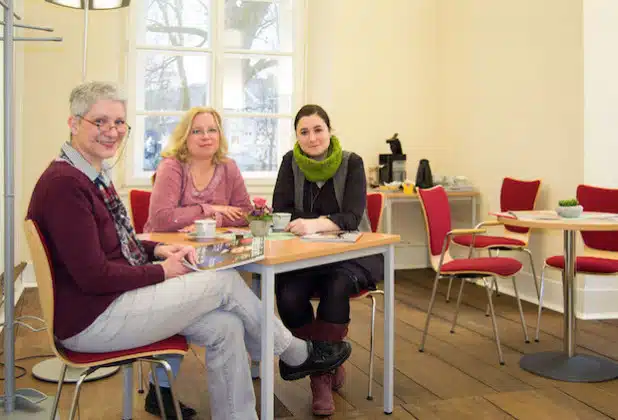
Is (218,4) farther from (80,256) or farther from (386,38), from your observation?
(80,256)

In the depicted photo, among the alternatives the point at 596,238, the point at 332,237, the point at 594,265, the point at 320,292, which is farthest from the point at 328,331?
the point at 596,238

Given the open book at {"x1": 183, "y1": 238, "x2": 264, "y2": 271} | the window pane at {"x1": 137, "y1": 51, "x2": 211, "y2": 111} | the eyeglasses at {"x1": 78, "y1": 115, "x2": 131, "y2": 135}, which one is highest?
the window pane at {"x1": 137, "y1": 51, "x2": 211, "y2": 111}

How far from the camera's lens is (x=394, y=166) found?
571 cm

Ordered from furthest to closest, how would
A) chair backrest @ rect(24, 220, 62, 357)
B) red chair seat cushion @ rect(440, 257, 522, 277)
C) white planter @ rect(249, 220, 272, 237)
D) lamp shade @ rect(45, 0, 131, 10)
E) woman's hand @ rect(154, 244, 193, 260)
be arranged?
lamp shade @ rect(45, 0, 131, 10) < red chair seat cushion @ rect(440, 257, 522, 277) < white planter @ rect(249, 220, 272, 237) < woman's hand @ rect(154, 244, 193, 260) < chair backrest @ rect(24, 220, 62, 357)

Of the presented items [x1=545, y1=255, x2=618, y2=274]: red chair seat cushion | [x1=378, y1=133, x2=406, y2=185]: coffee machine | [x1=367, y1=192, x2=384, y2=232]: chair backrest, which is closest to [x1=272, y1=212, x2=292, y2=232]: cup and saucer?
[x1=367, y1=192, x2=384, y2=232]: chair backrest

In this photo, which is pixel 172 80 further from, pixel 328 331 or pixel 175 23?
pixel 328 331

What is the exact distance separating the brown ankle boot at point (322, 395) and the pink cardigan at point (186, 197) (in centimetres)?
74

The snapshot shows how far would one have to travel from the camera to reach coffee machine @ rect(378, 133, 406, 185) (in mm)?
5711

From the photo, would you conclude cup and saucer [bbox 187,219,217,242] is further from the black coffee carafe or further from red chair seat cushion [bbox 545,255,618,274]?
the black coffee carafe

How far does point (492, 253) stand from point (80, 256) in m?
4.03

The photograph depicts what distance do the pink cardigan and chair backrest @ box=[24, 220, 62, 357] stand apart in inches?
42.4

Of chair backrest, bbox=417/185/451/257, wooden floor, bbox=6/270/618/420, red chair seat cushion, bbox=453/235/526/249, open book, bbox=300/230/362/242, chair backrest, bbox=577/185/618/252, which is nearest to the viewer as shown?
open book, bbox=300/230/362/242

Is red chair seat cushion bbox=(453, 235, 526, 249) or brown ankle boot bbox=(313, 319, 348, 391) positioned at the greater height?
red chair seat cushion bbox=(453, 235, 526, 249)

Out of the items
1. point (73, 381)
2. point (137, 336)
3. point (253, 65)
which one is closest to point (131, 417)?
point (73, 381)
